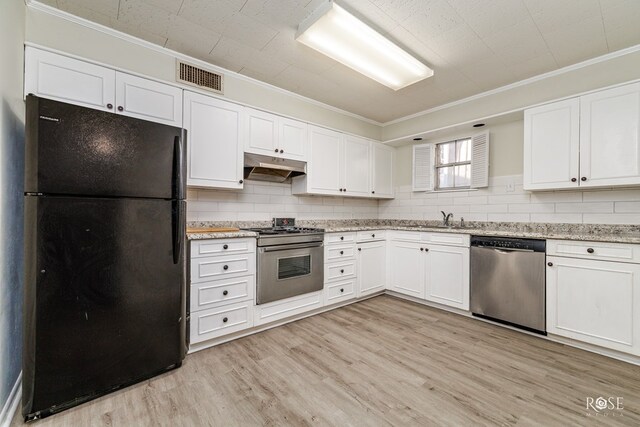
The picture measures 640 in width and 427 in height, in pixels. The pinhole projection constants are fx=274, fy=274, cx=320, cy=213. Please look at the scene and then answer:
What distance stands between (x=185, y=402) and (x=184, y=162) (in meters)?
1.52

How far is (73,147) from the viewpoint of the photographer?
1.52 metres

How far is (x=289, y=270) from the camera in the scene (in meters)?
2.75

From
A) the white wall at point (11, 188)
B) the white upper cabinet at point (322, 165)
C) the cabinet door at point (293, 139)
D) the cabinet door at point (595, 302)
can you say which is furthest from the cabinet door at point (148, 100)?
the cabinet door at point (595, 302)

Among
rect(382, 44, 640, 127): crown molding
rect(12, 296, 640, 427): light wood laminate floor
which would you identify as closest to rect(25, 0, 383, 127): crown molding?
rect(382, 44, 640, 127): crown molding

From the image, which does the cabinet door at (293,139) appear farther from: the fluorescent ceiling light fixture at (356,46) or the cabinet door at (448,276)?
the cabinet door at (448,276)

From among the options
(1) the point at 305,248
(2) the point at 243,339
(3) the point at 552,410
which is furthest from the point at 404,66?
(2) the point at 243,339

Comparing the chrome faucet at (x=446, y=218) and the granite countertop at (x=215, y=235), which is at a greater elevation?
the chrome faucet at (x=446, y=218)

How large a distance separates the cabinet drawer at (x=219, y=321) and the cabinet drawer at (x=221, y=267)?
0.27 m

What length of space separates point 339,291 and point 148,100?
2648 millimetres

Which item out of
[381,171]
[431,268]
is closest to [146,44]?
[381,171]

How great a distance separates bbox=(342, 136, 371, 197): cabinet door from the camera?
12.2 ft

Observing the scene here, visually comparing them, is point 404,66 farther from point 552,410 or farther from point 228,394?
point 228,394

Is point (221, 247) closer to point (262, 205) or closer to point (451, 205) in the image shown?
point (262, 205)

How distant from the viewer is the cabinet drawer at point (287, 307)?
8.39 ft
